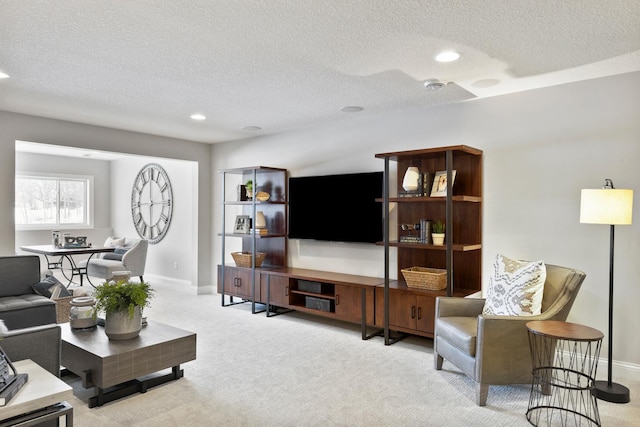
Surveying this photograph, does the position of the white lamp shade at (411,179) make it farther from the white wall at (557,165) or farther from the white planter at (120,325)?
the white planter at (120,325)

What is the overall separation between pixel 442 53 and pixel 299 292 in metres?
2.99

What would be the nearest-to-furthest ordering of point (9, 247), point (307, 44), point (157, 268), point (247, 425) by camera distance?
point (247, 425) → point (307, 44) → point (9, 247) → point (157, 268)

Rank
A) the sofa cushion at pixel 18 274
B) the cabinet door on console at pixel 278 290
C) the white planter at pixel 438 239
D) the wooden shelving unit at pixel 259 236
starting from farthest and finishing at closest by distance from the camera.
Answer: the wooden shelving unit at pixel 259 236, the cabinet door on console at pixel 278 290, the sofa cushion at pixel 18 274, the white planter at pixel 438 239

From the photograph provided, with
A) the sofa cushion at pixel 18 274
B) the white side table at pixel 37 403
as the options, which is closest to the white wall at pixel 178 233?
the sofa cushion at pixel 18 274

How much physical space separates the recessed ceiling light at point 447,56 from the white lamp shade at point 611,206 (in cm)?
133

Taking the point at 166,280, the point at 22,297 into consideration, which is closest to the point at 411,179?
the point at 22,297

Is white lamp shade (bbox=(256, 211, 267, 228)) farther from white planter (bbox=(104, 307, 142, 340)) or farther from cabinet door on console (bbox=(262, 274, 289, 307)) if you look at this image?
white planter (bbox=(104, 307, 142, 340))

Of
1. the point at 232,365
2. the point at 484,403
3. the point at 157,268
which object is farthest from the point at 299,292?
the point at 157,268

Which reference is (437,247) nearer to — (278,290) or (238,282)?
(278,290)

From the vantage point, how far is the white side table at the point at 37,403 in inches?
66.1

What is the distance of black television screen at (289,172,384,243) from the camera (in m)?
4.62

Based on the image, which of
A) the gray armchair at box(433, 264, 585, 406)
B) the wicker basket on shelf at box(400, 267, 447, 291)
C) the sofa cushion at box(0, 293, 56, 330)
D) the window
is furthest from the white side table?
the window

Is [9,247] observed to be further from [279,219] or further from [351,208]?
[351,208]

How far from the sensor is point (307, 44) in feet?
8.89
